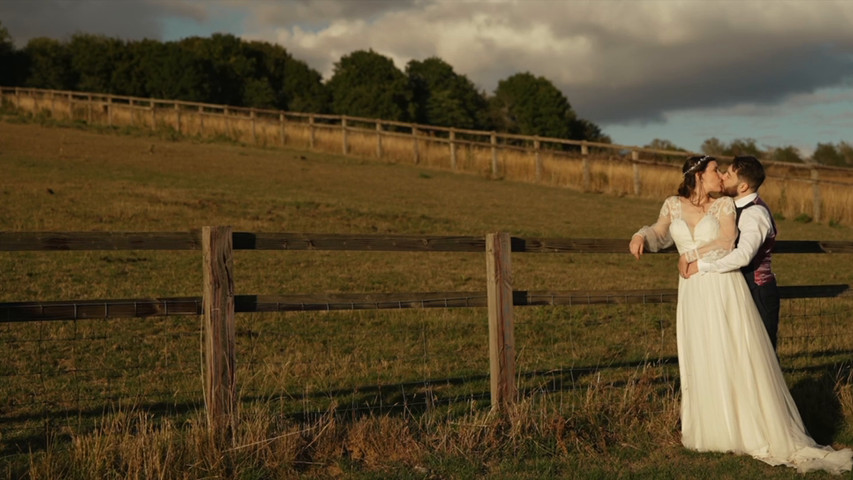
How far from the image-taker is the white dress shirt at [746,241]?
624 centimetres

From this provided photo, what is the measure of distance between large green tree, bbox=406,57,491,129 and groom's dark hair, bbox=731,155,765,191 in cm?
5659

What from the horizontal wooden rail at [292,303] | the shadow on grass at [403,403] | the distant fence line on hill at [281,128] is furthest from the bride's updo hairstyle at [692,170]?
the distant fence line on hill at [281,128]

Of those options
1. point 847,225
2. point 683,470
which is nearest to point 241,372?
point 683,470

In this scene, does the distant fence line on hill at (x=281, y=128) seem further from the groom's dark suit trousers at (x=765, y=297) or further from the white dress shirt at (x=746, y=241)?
the white dress shirt at (x=746, y=241)

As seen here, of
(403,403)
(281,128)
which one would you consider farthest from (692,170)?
(281,128)

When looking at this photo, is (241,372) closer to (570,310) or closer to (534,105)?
(570,310)

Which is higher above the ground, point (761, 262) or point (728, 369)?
point (761, 262)

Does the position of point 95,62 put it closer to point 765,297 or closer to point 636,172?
point 636,172

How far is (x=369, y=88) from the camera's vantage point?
6122 centimetres

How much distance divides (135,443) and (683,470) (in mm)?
3522

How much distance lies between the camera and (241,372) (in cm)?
877

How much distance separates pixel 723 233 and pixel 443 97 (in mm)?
60650

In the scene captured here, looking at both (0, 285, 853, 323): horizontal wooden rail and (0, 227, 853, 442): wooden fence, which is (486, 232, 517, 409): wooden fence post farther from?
(0, 285, 853, 323): horizontal wooden rail

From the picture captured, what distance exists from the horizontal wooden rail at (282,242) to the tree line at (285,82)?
4869cm
